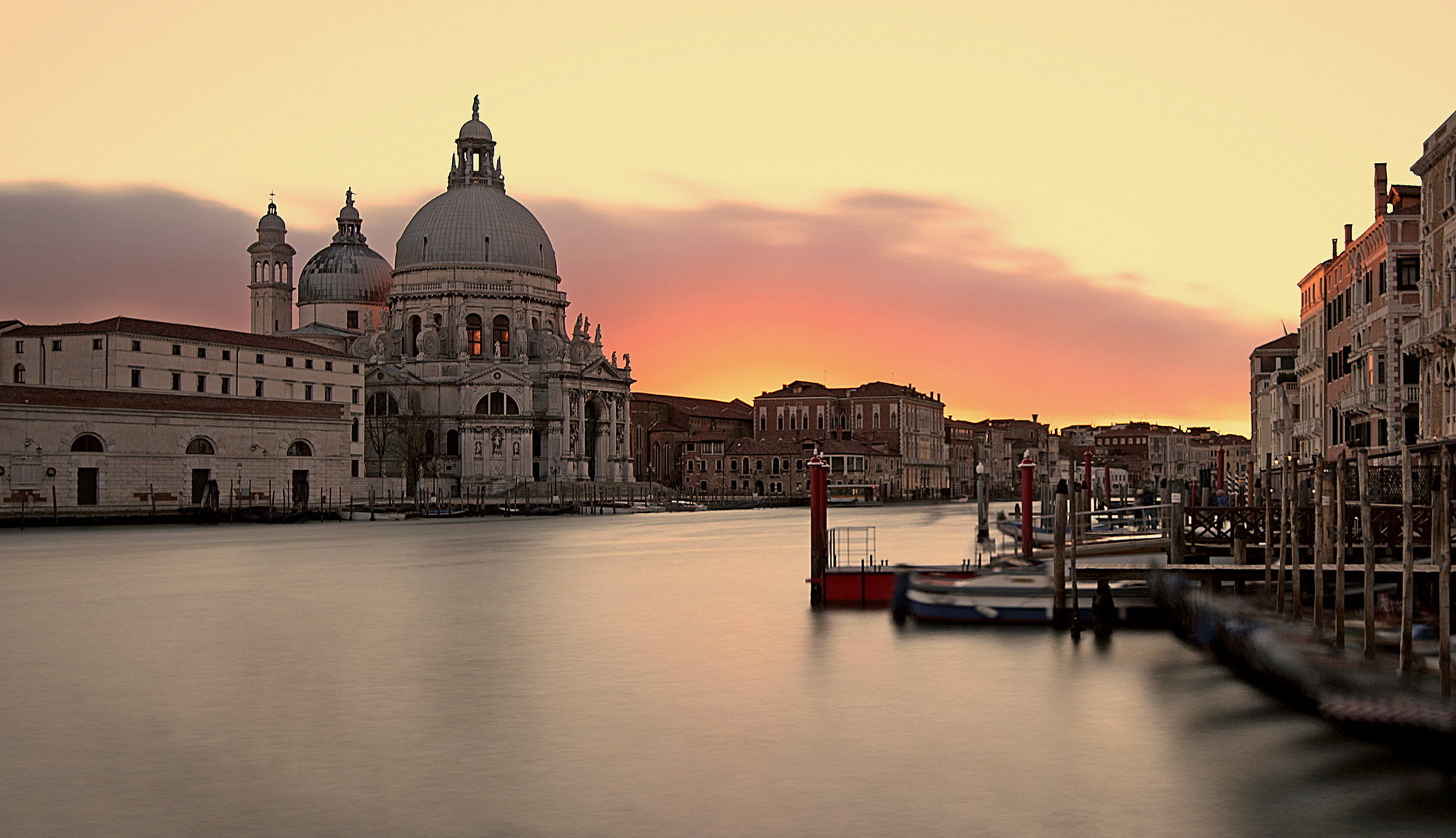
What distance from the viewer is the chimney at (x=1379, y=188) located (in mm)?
32688

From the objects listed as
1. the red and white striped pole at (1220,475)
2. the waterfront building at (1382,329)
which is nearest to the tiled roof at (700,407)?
the red and white striped pole at (1220,475)

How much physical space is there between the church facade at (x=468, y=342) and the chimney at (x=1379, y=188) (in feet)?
158

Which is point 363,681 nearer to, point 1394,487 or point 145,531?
point 1394,487

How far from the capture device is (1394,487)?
20.8 meters

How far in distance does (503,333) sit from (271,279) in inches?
585

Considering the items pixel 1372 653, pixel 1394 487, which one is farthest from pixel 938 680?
pixel 1394 487

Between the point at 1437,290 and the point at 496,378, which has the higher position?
the point at 496,378

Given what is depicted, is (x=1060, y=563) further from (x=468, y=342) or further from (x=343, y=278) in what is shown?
(x=343, y=278)

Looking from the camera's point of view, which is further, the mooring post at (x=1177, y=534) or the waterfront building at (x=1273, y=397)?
the waterfront building at (x=1273, y=397)

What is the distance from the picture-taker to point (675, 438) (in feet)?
323

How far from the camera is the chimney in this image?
3269 cm

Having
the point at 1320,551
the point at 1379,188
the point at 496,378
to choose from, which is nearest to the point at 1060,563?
the point at 1320,551

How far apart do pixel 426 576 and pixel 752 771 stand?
1868 centimetres

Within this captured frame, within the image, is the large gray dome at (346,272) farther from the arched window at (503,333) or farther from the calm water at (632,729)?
the calm water at (632,729)
